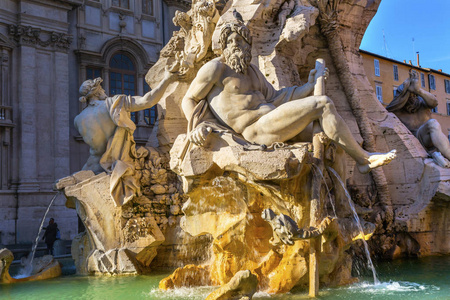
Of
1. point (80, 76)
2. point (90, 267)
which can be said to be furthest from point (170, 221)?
point (80, 76)

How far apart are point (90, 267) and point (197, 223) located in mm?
2637

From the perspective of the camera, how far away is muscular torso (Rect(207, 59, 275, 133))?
5691 mm

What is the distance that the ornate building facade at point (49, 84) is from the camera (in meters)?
17.5

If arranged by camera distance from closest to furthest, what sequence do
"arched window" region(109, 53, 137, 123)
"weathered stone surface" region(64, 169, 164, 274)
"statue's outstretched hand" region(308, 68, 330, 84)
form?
"statue's outstretched hand" region(308, 68, 330, 84) → "weathered stone surface" region(64, 169, 164, 274) → "arched window" region(109, 53, 137, 123)

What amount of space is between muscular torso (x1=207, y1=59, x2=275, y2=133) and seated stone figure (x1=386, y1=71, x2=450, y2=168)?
4.05 metres

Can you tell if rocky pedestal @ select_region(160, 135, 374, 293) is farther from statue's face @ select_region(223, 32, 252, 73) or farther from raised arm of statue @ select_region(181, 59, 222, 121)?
statue's face @ select_region(223, 32, 252, 73)

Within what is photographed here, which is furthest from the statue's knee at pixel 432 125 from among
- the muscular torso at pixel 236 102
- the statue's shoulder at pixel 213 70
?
the statue's shoulder at pixel 213 70

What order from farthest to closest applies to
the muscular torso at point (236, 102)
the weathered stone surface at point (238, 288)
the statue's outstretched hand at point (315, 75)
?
the statue's outstretched hand at point (315, 75), the muscular torso at point (236, 102), the weathered stone surface at point (238, 288)

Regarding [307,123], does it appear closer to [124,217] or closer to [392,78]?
[124,217]

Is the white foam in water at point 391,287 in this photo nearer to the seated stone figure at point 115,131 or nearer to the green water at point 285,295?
the green water at point 285,295

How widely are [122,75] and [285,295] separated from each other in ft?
56.5

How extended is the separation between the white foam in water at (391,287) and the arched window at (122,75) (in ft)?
52.8

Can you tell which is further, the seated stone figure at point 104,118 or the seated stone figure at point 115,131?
the seated stone figure at point 104,118

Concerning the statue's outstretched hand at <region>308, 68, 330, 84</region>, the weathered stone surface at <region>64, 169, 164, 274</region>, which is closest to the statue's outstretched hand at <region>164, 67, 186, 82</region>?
the weathered stone surface at <region>64, 169, 164, 274</region>
